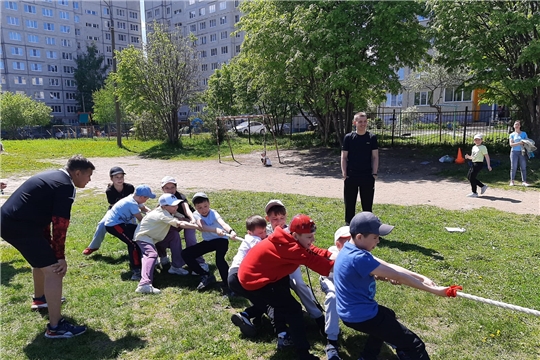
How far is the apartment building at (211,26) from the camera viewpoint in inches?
2918

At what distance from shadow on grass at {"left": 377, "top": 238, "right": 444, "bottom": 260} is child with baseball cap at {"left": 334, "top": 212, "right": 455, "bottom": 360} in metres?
3.34

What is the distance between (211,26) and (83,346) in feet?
267

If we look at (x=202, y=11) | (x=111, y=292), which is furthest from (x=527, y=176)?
(x=202, y=11)

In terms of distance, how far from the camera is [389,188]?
13055 millimetres

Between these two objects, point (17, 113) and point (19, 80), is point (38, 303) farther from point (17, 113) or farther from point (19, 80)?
point (19, 80)

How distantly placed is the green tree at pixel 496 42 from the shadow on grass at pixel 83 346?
1578 centimetres

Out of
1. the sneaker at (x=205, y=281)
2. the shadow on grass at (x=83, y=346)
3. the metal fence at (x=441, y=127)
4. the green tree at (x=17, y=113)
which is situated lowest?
the shadow on grass at (x=83, y=346)

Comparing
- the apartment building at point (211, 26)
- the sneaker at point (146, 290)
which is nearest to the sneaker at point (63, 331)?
the sneaker at point (146, 290)

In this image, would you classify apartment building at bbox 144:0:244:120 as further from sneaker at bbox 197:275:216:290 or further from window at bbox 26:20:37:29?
sneaker at bbox 197:275:216:290

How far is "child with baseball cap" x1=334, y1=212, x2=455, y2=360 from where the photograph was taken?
10.1 feet

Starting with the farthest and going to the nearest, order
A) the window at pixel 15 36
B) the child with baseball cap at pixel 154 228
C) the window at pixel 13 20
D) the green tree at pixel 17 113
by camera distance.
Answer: the window at pixel 15 36 → the window at pixel 13 20 → the green tree at pixel 17 113 → the child with baseball cap at pixel 154 228

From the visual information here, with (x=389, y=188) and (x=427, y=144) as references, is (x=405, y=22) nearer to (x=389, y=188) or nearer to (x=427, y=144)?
(x=427, y=144)

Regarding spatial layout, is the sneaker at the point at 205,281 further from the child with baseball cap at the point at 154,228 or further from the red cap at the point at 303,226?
the red cap at the point at 303,226

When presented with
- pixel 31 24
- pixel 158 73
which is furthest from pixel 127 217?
pixel 31 24
